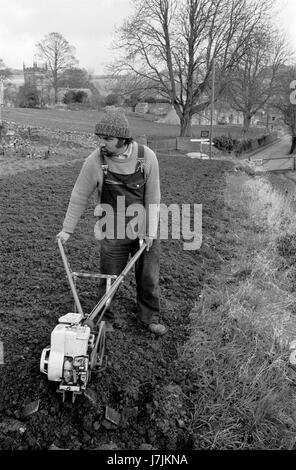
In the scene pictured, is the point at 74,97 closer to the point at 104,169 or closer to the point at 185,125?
the point at 185,125

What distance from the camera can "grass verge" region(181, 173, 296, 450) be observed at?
2.85 metres

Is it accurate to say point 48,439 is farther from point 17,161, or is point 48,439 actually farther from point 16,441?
point 17,161

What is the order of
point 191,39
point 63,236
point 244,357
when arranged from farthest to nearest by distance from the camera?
point 191,39 < point 244,357 < point 63,236

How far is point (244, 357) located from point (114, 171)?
184 cm

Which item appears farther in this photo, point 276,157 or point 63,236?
point 276,157

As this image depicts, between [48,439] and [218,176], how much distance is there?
1309cm

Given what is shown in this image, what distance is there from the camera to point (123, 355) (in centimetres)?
340

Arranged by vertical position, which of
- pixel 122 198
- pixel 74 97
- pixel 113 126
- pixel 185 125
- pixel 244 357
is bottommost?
pixel 244 357

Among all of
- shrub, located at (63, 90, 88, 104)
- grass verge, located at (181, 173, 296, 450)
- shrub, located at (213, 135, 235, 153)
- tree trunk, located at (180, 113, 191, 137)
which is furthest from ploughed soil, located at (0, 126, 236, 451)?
shrub, located at (63, 90, 88, 104)

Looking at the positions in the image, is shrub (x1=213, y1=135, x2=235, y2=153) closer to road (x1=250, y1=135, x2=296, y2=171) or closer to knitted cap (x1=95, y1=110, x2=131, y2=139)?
Result: road (x1=250, y1=135, x2=296, y2=171)

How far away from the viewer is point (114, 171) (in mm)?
3209

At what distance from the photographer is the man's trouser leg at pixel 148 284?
3.57 metres

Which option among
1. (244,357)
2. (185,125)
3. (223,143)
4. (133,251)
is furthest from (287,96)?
(244,357)

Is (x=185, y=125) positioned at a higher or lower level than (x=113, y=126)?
higher
